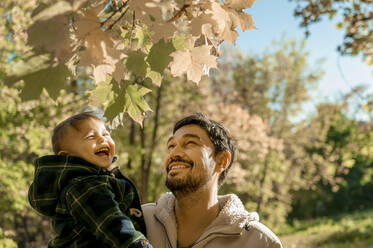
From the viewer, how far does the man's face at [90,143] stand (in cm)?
191

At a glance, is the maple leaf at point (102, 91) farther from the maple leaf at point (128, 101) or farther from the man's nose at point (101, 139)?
the man's nose at point (101, 139)

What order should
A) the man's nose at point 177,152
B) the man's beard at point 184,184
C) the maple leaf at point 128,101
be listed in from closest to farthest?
the maple leaf at point 128,101 < the man's beard at point 184,184 < the man's nose at point 177,152

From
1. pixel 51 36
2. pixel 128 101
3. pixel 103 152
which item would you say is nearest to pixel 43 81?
pixel 51 36

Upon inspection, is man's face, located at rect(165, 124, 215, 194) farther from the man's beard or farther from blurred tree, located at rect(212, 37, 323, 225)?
blurred tree, located at rect(212, 37, 323, 225)

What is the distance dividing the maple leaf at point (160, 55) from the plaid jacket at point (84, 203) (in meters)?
0.67

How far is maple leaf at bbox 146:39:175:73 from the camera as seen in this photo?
1.39 metres

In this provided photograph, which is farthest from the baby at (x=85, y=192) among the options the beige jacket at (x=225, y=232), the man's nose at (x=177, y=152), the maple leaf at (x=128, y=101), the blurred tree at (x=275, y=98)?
the blurred tree at (x=275, y=98)

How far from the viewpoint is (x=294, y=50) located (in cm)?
2092

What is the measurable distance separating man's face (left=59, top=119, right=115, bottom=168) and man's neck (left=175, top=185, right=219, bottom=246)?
71 cm

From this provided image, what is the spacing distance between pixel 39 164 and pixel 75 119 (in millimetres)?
313

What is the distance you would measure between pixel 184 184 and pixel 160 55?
1.17 metres

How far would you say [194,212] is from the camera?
251 centimetres

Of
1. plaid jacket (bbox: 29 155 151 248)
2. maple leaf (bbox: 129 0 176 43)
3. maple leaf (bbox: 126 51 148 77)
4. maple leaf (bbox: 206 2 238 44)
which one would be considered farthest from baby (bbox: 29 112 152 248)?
maple leaf (bbox: 206 2 238 44)

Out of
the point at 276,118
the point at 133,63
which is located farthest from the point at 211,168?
the point at 276,118
